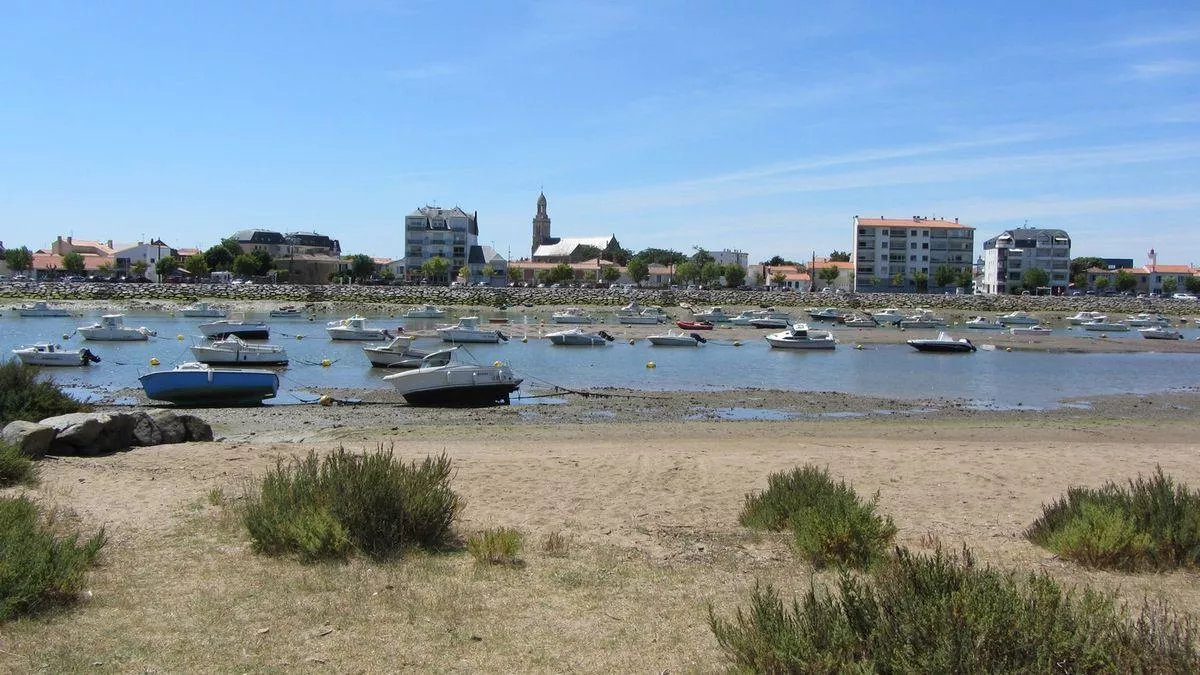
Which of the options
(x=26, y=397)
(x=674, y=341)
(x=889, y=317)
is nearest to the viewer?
(x=26, y=397)

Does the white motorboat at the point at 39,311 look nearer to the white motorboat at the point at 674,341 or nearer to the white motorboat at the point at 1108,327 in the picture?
the white motorboat at the point at 674,341

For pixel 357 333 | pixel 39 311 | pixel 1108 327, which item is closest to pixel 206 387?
pixel 357 333

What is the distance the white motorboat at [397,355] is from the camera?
38.7m

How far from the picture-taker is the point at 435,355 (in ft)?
97.2

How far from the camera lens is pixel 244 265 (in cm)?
13050

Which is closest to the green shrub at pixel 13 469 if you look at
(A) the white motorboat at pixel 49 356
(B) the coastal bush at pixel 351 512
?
(B) the coastal bush at pixel 351 512

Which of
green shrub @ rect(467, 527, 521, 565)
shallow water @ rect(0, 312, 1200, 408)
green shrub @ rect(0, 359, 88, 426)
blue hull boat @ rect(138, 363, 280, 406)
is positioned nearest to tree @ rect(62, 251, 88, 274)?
shallow water @ rect(0, 312, 1200, 408)

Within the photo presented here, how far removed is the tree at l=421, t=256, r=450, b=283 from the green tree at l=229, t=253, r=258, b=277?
23.4 meters

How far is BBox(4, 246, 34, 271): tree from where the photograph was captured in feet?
430

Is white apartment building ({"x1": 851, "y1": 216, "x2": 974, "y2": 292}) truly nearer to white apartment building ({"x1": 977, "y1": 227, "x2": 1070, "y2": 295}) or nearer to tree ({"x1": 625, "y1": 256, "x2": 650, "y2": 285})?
white apartment building ({"x1": 977, "y1": 227, "x2": 1070, "y2": 295})

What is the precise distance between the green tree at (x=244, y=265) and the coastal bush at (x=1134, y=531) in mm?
132159

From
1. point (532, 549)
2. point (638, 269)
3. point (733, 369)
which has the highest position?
point (638, 269)

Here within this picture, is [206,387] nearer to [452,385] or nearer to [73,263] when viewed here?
[452,385]

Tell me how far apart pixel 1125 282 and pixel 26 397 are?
15746cm
